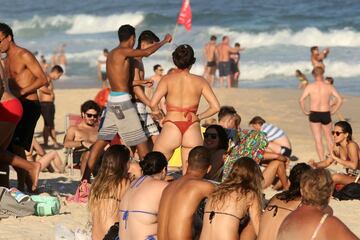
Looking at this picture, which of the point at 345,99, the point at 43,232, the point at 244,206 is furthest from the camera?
the point at 345,99

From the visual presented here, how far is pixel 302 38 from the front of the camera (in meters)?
39.4

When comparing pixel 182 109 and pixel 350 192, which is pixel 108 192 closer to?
pixel 182 109

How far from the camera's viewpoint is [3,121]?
9.24 meters

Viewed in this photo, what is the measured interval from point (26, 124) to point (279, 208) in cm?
384

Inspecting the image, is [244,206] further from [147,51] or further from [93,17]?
[93,17]

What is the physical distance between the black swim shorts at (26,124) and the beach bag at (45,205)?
0.89 metres

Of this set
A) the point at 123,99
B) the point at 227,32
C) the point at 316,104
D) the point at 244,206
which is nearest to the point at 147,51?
the point at 123,99

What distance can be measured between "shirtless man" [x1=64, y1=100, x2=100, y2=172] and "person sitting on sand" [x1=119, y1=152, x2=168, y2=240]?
181 inches

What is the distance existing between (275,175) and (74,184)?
232cm

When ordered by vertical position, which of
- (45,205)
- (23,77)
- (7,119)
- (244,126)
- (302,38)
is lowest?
(244,126)

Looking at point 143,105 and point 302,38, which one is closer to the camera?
point 143,105

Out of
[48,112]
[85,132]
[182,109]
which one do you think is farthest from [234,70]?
[182,109]

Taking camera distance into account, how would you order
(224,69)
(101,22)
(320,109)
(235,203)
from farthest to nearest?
1. (101,22)
2. (224,69)
3. (320,109)
4. (235,203)

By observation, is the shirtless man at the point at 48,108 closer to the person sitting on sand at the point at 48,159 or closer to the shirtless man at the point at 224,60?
the person sitting on sand at the point at 48,159
